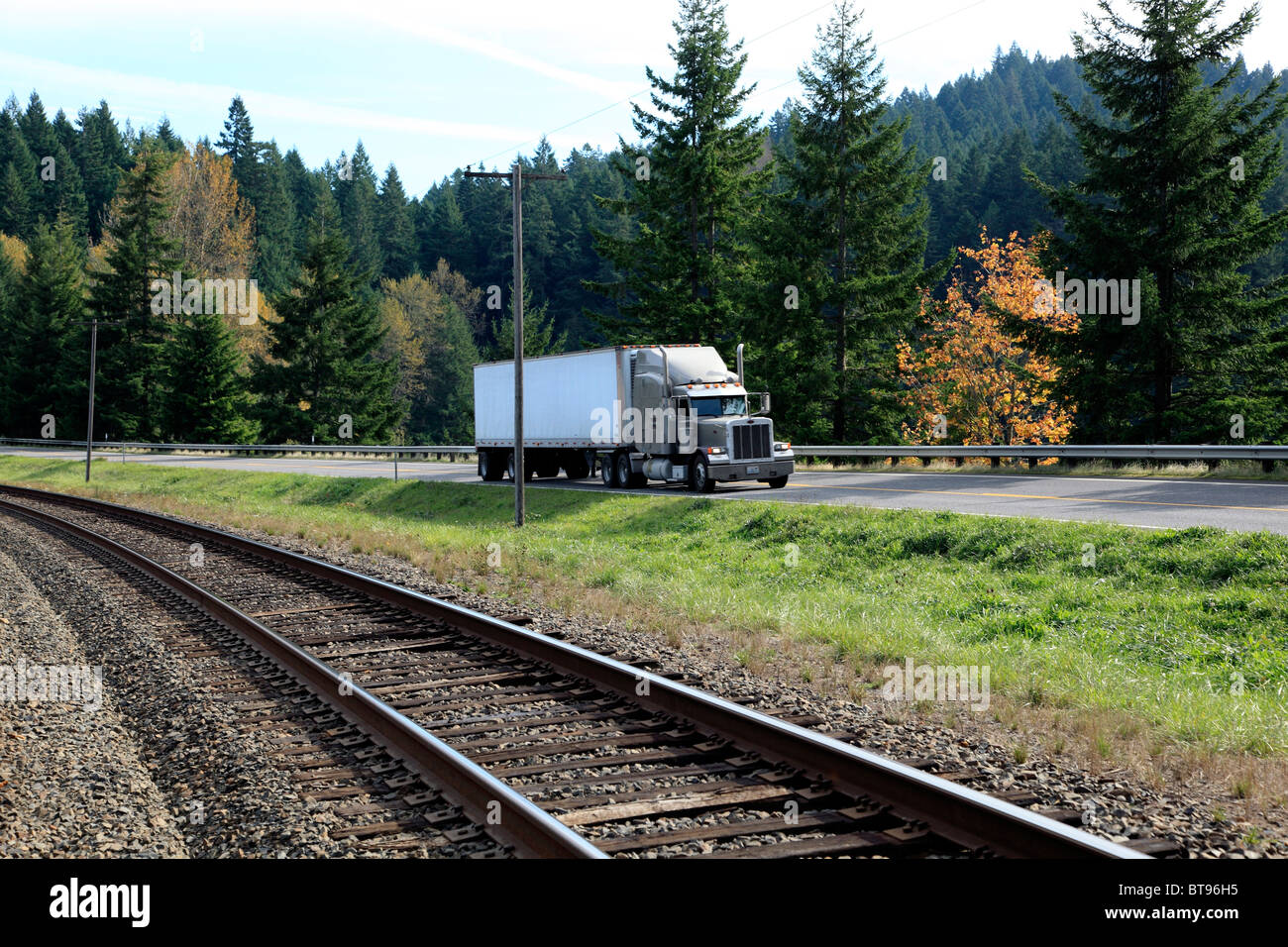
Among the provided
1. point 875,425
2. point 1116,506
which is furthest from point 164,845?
point 875,425

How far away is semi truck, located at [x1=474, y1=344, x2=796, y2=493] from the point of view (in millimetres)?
28172

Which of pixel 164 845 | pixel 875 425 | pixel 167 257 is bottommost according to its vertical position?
pixel 164 845

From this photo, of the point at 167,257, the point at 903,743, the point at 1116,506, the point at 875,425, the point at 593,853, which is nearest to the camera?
the point at 593,853

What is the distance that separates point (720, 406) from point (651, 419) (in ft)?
7.00

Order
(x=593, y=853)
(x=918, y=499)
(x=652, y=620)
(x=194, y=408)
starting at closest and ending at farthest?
(x=593, y=853) < (x=652, y=620) < (x=918, y=499) < (x=194, y=408)

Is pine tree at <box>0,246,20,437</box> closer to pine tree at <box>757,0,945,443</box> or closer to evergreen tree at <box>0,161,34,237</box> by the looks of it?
evergreen tree at <box>0,161,34,237</box>

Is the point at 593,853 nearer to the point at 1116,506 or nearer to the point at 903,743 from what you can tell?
the point at 903,743

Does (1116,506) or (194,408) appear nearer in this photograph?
(1116,506)

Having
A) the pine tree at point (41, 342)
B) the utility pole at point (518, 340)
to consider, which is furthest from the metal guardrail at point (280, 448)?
the utility pole at point (518, 340)

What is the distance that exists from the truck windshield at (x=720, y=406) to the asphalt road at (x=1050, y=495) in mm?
2068

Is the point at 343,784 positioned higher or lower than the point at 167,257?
lower

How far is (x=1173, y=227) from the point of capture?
3028 cm
